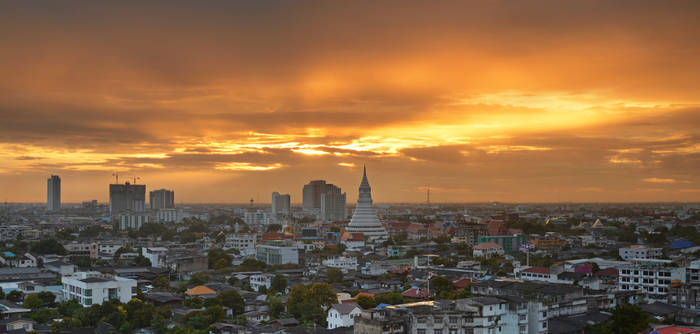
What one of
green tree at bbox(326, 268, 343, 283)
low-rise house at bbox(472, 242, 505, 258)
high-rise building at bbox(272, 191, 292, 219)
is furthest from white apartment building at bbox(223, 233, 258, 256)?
high-rise building at bbox(272, 191, 292, 219)

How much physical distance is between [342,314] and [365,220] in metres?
37.6

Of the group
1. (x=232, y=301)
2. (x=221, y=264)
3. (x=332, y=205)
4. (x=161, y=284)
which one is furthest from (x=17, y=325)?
(x=332, y=205)

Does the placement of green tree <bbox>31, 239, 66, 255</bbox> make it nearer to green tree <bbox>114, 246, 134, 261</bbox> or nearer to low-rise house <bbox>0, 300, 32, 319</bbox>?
green tree <bbox>114, 246, 134, 261</bbox>

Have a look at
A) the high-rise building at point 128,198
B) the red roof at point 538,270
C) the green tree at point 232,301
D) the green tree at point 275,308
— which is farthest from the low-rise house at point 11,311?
the high-rise building at point 128,198

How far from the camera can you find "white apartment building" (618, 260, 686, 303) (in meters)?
25.1

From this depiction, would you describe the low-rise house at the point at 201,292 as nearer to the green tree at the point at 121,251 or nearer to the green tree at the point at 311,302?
the green tree at the point at 311,302

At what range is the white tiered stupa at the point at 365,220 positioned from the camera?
57.4m

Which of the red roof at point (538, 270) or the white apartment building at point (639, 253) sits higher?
the red roof at point (538, 270)

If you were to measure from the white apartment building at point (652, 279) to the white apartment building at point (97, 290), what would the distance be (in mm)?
20172

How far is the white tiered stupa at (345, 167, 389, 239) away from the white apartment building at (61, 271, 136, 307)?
3313cm

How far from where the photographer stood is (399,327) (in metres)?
16.0

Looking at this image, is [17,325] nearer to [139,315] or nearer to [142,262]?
[139,315]

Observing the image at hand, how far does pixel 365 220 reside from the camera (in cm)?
5816

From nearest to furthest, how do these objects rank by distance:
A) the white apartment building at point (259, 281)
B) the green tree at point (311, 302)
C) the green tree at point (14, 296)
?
the green tree at point (311, 302)
the green tree at point (14, 296)
the white apartment building at point (259, 281)
